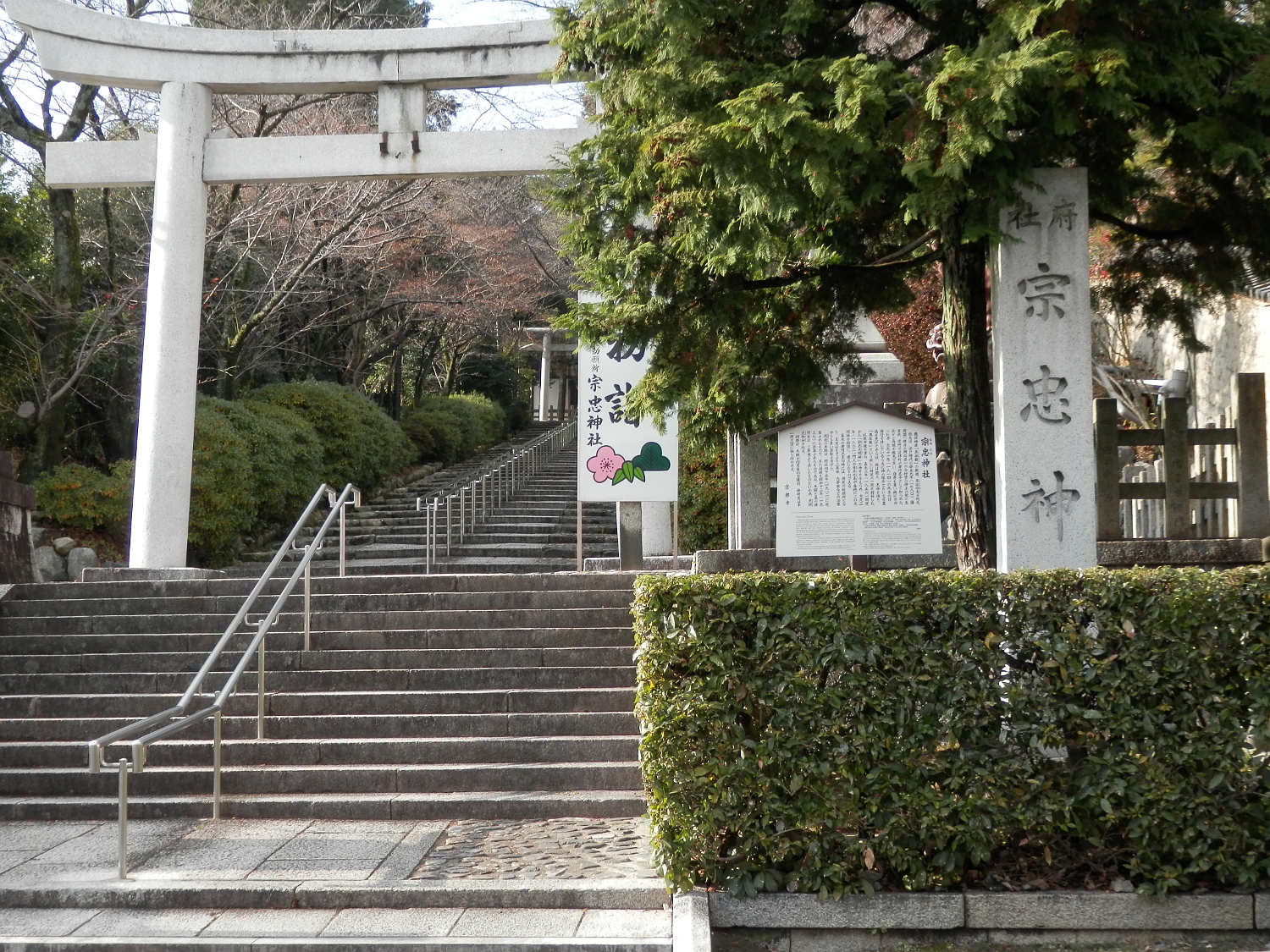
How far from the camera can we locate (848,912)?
4734mm

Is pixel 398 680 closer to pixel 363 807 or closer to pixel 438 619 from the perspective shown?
pixel 438 619

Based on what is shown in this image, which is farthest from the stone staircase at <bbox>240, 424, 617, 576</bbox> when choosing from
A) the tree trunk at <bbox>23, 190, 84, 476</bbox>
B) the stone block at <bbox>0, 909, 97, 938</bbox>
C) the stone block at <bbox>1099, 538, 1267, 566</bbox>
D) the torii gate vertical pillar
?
the stone block at <bbox>0, 909, 97, 938</bbox>

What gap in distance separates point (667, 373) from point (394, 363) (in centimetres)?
1882

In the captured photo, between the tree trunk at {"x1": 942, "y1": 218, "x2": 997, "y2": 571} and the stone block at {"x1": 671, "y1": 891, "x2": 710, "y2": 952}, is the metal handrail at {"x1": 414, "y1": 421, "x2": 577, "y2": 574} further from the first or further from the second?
the stone block at {"x1": 671, "y1": 891, "x2": 710, "y2": 952}

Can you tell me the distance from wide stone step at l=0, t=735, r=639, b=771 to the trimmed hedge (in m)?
2.10

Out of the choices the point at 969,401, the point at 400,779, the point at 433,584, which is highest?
the point at 969,401

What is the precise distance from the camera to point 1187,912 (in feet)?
15.3

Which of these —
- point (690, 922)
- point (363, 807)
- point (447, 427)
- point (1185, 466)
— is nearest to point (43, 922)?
point (363, 807)

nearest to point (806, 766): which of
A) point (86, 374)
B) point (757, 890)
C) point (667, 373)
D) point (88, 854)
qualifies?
point (757, 890)

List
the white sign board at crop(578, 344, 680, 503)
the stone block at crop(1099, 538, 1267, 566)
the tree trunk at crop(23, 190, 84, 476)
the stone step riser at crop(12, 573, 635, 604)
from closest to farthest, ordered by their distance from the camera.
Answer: the stone block at crop(1099, 538, 1267, 566) < the stone step riser at crop(12, 573, 635, 604) < the white sign board at crop(578, 344, 680, 503) < the tree trunk at crop(23, 190, 84, 476)

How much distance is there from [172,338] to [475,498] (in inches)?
Result: 287

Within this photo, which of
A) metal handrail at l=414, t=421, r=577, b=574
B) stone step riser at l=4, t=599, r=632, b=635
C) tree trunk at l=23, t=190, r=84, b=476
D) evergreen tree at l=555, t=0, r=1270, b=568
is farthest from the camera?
tree trunk at l=23, t=190, r=84, b=476

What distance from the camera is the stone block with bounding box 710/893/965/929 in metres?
4.71

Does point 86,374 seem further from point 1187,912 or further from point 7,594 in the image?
point 1187,912
